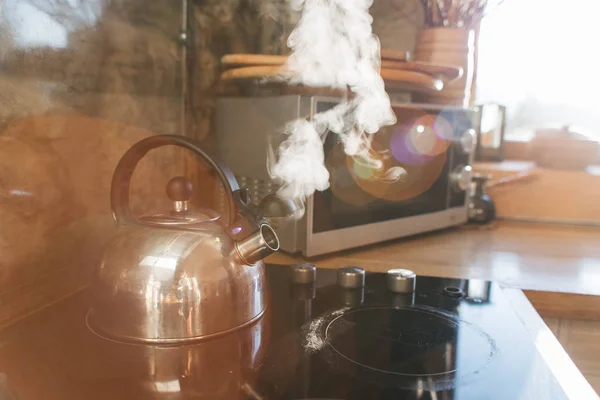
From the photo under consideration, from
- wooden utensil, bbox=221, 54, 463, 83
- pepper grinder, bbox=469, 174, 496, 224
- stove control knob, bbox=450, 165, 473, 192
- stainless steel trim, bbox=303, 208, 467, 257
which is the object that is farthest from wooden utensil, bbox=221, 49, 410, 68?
pepper grinder, bbox=469, 174, 496, 224

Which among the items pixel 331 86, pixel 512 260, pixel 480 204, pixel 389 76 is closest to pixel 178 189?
pixel 331 86

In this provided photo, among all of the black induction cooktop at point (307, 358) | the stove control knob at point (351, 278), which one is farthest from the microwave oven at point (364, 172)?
the black induction cooktop at point (307, 358)

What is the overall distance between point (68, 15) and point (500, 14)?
137 cm

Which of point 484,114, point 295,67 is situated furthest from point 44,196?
point 484,114

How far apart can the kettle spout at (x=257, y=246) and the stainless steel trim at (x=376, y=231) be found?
291 millimetres

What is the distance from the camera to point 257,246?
661 millimetres

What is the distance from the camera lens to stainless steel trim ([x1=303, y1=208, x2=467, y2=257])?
3.24ft

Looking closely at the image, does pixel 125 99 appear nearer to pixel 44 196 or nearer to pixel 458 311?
pixel 44 196

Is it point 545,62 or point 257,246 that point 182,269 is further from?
point 545,62

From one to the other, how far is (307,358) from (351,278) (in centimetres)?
27

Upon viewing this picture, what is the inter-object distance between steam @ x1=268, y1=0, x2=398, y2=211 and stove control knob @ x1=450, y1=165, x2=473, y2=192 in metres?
0.33

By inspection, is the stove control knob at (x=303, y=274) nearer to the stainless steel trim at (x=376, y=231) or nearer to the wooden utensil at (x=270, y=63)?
the stainless steel trim at (x=376, y=231)

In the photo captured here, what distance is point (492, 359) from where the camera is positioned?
66cm

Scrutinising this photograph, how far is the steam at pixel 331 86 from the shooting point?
37.5 inches
